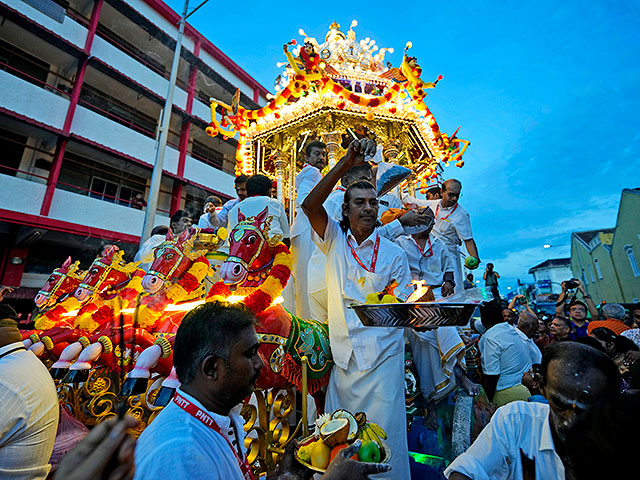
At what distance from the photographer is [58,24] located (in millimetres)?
11773

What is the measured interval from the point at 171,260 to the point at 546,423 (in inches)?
130

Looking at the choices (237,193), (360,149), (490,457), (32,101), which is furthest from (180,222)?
(32,101)

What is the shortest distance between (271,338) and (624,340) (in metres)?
4.48

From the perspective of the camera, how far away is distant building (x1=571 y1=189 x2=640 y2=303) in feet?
71.5

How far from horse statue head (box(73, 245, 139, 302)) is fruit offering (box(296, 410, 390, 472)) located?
345cm

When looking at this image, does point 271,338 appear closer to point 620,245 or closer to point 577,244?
point 620,245

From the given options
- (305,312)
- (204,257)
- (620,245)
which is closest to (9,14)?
(204,257)

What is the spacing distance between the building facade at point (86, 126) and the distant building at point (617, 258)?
87.6 feet

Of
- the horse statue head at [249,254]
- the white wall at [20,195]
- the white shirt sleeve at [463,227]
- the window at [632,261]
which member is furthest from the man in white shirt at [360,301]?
the window at [632,261]

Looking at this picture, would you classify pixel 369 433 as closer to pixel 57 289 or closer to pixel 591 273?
pixel 57 289

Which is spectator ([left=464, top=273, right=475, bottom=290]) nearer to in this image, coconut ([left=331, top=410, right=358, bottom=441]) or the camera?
the camera

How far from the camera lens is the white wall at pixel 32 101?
33.7ft

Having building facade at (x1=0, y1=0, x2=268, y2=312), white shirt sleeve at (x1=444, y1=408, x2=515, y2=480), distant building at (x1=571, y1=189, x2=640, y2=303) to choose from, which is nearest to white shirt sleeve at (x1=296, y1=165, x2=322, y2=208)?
white shirt sleeve at (x1=444, y1=408, x2=515, y2=480)

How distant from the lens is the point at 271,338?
2.40m
